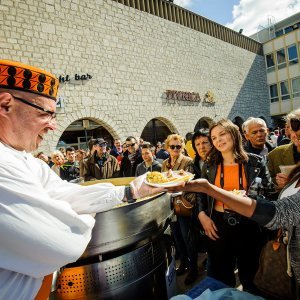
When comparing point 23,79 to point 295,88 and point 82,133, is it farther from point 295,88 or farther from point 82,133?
point 295,88

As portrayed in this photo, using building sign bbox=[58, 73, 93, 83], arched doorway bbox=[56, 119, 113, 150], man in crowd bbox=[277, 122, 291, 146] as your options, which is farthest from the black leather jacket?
arched doorway bbox=[56, 119, 113, 150]

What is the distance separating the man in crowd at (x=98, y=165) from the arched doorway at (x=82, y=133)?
19.9 feet

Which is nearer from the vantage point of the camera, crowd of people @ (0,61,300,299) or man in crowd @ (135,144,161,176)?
crowd of people @ (0,61,300,299)

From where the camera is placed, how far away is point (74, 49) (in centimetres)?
1047

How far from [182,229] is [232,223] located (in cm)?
120

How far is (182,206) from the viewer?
3.13 m

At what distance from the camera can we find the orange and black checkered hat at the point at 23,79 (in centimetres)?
124

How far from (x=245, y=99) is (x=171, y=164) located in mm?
17879

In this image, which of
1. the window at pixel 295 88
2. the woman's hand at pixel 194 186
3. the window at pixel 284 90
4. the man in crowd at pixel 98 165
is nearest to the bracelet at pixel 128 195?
the woman's hand at pixel 194 186

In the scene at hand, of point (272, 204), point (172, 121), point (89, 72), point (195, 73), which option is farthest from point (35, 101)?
point (195, 73)

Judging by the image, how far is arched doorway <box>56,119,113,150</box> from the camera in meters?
11.4

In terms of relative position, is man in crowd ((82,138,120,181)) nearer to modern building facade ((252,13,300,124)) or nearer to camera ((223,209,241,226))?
camera ((223,209,241,226))

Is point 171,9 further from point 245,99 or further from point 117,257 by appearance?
point 117,257

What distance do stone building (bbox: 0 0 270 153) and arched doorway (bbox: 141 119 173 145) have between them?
0.06 meters
